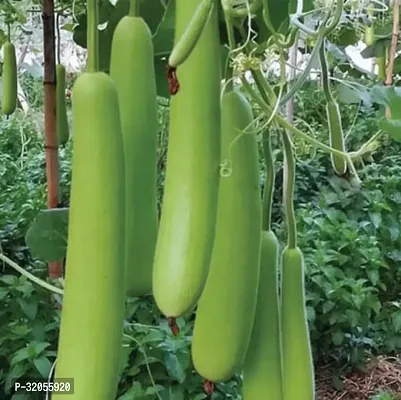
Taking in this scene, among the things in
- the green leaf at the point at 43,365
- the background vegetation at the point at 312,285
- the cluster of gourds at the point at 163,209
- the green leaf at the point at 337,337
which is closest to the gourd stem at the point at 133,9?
the cluster of gourds at the point at 163,209

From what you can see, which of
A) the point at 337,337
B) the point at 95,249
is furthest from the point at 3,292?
the point at 95,249

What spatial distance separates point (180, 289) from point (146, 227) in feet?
0.24

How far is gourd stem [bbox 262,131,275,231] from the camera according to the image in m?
0.51

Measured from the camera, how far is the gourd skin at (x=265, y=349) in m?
0.49

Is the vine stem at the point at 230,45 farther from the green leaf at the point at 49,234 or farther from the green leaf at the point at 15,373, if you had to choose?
the green leaf at the point at 15,373

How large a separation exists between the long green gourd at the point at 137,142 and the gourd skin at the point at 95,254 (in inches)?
0.7

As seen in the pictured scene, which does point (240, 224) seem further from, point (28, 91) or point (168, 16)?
point (28, 91)

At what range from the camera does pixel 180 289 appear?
0.37 metres

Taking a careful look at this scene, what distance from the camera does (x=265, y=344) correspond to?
1.62 ft

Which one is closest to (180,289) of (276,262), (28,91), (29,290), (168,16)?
(276,262)

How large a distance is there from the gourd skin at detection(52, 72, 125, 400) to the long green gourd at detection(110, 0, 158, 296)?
17 mm

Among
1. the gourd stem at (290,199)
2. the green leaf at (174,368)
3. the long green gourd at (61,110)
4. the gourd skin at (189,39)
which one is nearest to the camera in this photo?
the gourd skin at (189,39)

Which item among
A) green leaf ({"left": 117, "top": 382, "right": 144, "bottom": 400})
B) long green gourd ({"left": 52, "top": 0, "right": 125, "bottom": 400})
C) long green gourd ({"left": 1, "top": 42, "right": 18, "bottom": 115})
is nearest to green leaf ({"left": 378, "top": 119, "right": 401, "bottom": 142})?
long green gourd ({"left": 52, "top": 0, "right": 125, "bottom": 400})

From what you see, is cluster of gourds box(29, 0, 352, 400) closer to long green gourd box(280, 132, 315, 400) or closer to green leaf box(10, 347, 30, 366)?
long green gourd box(280, 132, 315, 400)
